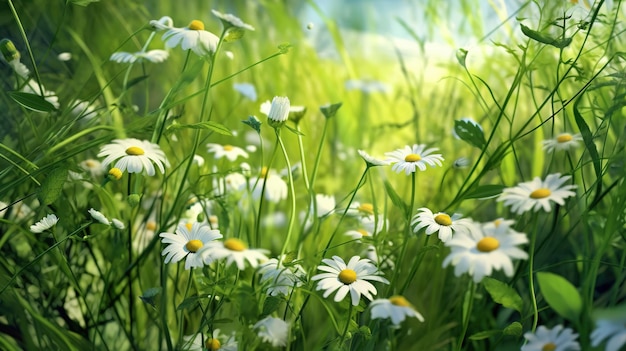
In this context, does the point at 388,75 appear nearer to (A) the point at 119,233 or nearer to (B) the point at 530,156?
(B) the point at 530,156

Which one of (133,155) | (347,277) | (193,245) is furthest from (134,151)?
(347,277)

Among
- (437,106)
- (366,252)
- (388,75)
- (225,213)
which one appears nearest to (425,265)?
(366,252)

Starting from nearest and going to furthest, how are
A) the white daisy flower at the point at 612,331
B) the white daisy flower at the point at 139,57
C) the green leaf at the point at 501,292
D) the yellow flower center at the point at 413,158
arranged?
the white daisy flower at the point at 612,331 → the green leaf at the point at 501,292 → the yellow flower center at the point at 413,158 → the white daisy flower at the point at 139,57

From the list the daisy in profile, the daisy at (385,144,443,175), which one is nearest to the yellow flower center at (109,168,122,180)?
the daisy in profile

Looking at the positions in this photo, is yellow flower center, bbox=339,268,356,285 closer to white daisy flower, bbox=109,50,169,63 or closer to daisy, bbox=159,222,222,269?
daisy, bbox=159,222,222,269

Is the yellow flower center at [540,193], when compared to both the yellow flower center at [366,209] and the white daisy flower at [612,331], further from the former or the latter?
the yellow flower center at [366,209]

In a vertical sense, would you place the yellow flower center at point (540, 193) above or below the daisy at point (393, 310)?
above

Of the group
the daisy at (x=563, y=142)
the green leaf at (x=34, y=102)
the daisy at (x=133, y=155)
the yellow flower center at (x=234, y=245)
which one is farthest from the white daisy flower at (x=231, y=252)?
the daisy at (x=563, y=142)

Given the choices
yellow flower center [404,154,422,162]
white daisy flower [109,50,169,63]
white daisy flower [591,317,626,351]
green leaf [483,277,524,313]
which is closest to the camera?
white daisy flower [591,317,626,351]
